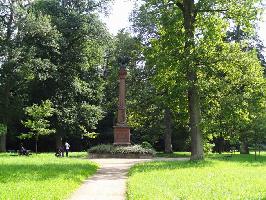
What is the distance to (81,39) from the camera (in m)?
50.4

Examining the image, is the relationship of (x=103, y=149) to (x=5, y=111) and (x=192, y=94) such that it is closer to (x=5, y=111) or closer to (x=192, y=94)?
(x=192, y=94)

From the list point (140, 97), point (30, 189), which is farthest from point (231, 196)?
point (140, 97)

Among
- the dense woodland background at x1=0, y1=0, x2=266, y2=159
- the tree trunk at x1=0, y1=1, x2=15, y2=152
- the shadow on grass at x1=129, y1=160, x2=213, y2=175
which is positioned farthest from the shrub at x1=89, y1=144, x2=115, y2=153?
the tree trunk at x1=0, y1=1, x2=15, y2=152

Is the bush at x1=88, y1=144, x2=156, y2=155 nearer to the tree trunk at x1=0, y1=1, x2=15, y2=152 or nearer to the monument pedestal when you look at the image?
the monument pedestal

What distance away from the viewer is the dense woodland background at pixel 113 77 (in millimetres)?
27844

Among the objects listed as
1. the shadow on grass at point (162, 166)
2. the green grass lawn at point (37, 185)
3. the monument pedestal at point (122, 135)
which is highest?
the monument pedestal at point (122, 135)

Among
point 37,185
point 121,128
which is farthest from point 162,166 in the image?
point 121,128

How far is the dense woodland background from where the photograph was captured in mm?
27844

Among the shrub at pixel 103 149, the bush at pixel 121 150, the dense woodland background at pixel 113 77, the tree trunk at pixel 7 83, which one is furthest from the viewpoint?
the tree trunk at pixel 7 83

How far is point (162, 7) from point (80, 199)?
1837 centimetres

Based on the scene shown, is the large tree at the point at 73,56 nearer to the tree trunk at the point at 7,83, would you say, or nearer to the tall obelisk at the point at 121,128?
the tree trunk at the point at 7,83

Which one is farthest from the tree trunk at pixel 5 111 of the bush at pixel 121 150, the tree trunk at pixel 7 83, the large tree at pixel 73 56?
the bush at pixel 121 150

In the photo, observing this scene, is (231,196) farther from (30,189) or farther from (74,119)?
(74,119)

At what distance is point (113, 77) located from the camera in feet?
166
